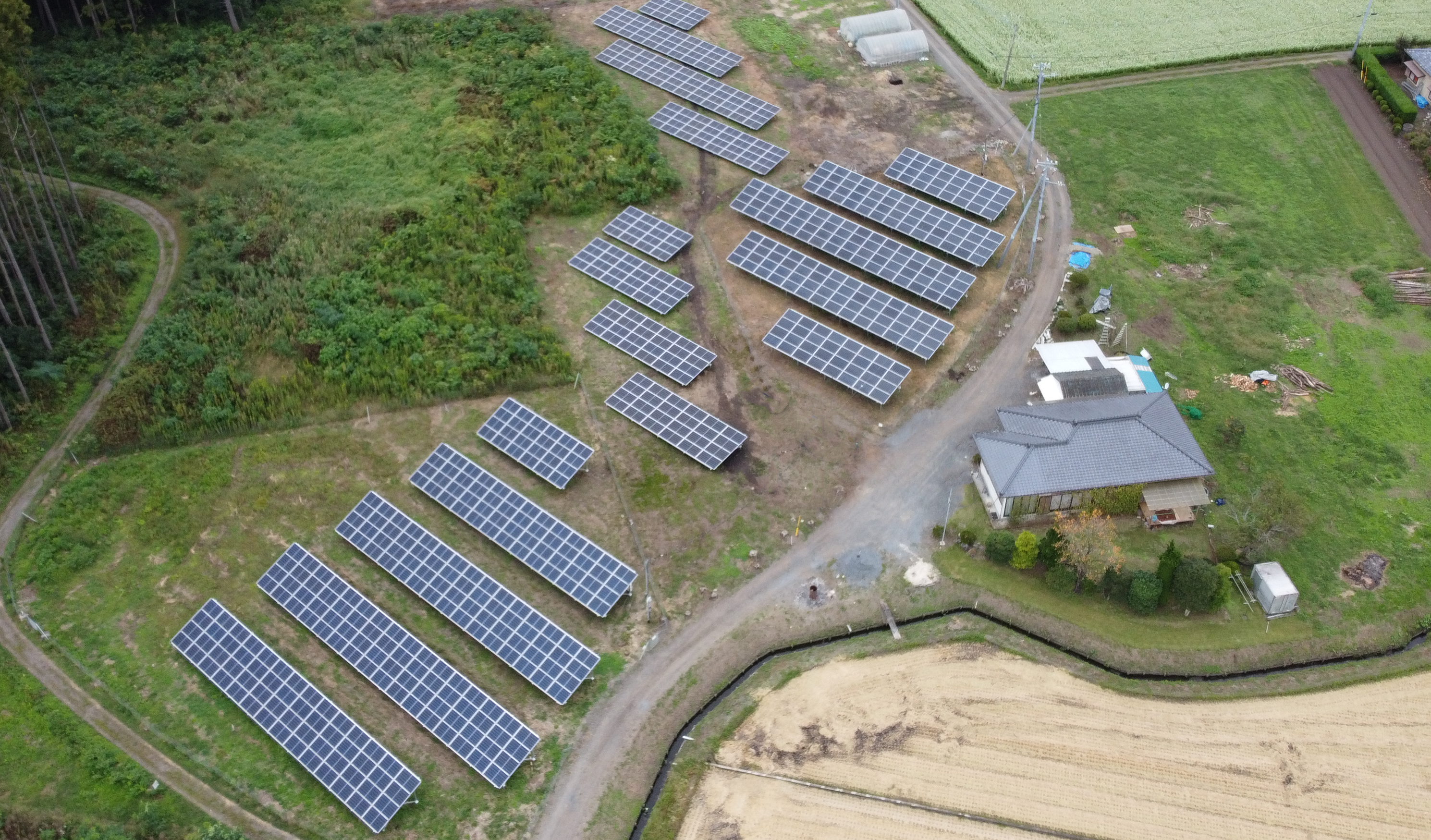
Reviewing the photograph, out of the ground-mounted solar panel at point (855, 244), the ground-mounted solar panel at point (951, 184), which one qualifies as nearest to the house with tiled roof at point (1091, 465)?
the ground-mounted solar panel at point (855, 244)

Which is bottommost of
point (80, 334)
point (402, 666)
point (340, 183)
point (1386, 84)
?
point (402, 666)


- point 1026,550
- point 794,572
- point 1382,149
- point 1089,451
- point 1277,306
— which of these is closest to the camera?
point 1026,550

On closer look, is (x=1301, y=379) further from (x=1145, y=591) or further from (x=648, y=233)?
(x=648, y=233)

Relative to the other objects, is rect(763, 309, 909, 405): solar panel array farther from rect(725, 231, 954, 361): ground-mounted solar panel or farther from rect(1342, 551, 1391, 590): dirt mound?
rect(1342, 551, 1391, 590): dirt mound

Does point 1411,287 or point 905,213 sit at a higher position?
point 905,213

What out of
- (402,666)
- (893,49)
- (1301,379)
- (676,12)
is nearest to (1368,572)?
(1301,379)

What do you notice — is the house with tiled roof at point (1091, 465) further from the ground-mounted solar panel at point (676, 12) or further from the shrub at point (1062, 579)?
the ground-mounted solar panel at point (676, 12)

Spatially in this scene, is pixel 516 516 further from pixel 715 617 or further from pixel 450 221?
pixel 450 221
